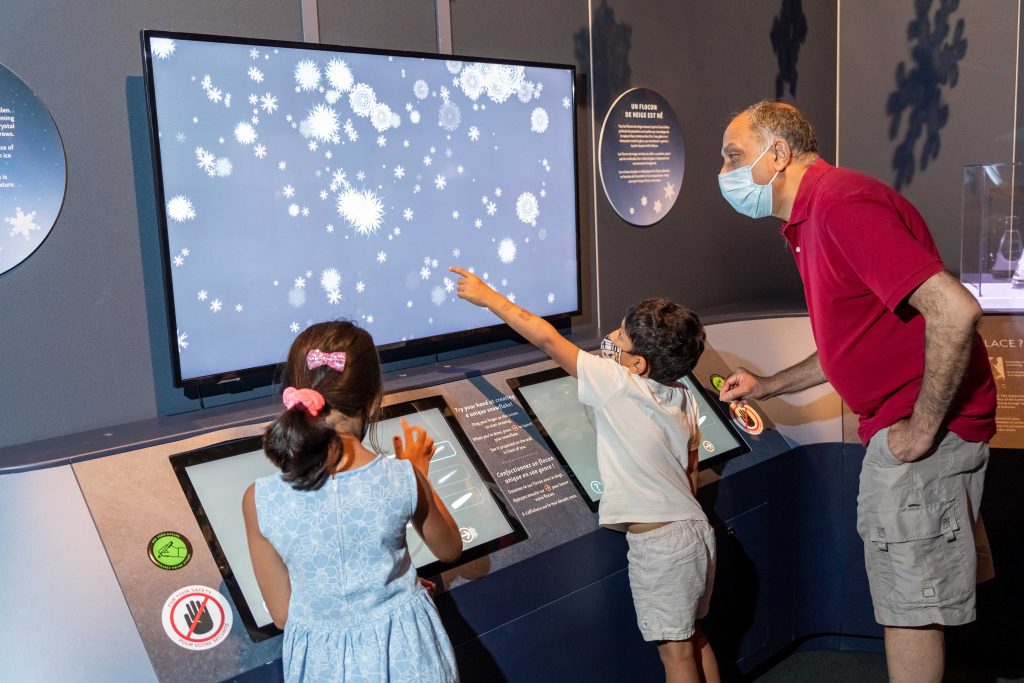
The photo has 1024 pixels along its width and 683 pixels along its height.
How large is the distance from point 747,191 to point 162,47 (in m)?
1.54

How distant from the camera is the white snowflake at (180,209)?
2363 millimetres

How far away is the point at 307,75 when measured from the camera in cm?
260

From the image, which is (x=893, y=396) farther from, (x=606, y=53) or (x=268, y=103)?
(x=606, y=53)

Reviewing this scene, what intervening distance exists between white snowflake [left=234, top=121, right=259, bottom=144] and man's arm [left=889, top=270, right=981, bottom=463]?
5.53 ft

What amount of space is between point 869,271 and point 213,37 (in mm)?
1699

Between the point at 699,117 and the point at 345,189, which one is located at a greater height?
the point at 699,117

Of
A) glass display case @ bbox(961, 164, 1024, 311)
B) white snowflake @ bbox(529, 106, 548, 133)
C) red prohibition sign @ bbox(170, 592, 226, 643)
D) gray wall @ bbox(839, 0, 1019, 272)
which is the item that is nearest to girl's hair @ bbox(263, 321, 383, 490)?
red prohibition sign @ bbox(170, 592, 226, 643)

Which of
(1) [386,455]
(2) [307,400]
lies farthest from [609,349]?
(2) [307,400]

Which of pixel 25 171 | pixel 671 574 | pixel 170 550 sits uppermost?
pixel 25 171

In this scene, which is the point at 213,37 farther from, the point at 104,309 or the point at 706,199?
the point at 706,199

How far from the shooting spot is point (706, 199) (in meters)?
4.25

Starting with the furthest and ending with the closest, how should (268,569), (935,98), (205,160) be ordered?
(935,98), (205,160), (268,569)

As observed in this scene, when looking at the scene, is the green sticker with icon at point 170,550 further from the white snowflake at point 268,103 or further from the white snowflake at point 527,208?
the white snowflake at point 527,208

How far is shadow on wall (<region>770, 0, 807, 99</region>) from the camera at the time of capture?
4594mm
